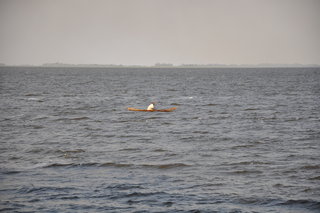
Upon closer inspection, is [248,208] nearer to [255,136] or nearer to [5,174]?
[5,174]

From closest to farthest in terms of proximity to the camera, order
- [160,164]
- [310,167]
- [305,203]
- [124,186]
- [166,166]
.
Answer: [305,203] → [124,186] → [310,167] → [166,166] → [160,164]

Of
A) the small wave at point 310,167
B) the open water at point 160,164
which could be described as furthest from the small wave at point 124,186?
the small wave at point 310,167

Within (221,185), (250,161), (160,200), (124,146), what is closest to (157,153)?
(124,146)

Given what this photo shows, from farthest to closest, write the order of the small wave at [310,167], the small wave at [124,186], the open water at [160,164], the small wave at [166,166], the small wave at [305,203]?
the small wave at [166,166], the small wave at [310,167], the small wave at [124,186], the open water at [160,164], the small wave at [305,203]

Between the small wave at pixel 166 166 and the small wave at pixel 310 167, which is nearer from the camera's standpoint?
the small wave at pixel 310 167

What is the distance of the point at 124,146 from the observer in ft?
76.8

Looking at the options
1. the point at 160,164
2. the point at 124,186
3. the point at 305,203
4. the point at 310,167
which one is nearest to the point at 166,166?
the point at 160,164

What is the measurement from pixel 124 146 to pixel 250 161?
746cm

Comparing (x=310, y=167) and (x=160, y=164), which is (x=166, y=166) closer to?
(x=160, y=164)

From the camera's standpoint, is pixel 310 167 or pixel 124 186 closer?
pixel 124 186

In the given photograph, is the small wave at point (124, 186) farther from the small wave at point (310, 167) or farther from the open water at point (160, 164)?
the small wave at point (310, 167)

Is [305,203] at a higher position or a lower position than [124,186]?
lower

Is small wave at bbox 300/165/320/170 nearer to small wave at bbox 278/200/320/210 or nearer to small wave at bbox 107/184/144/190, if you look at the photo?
small wave at bbox 278/200/320/210

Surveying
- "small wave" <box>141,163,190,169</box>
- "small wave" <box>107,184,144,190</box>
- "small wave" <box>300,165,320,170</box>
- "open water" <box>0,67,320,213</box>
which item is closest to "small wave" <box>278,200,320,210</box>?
"open water" <box>0,67,320,213</box>
